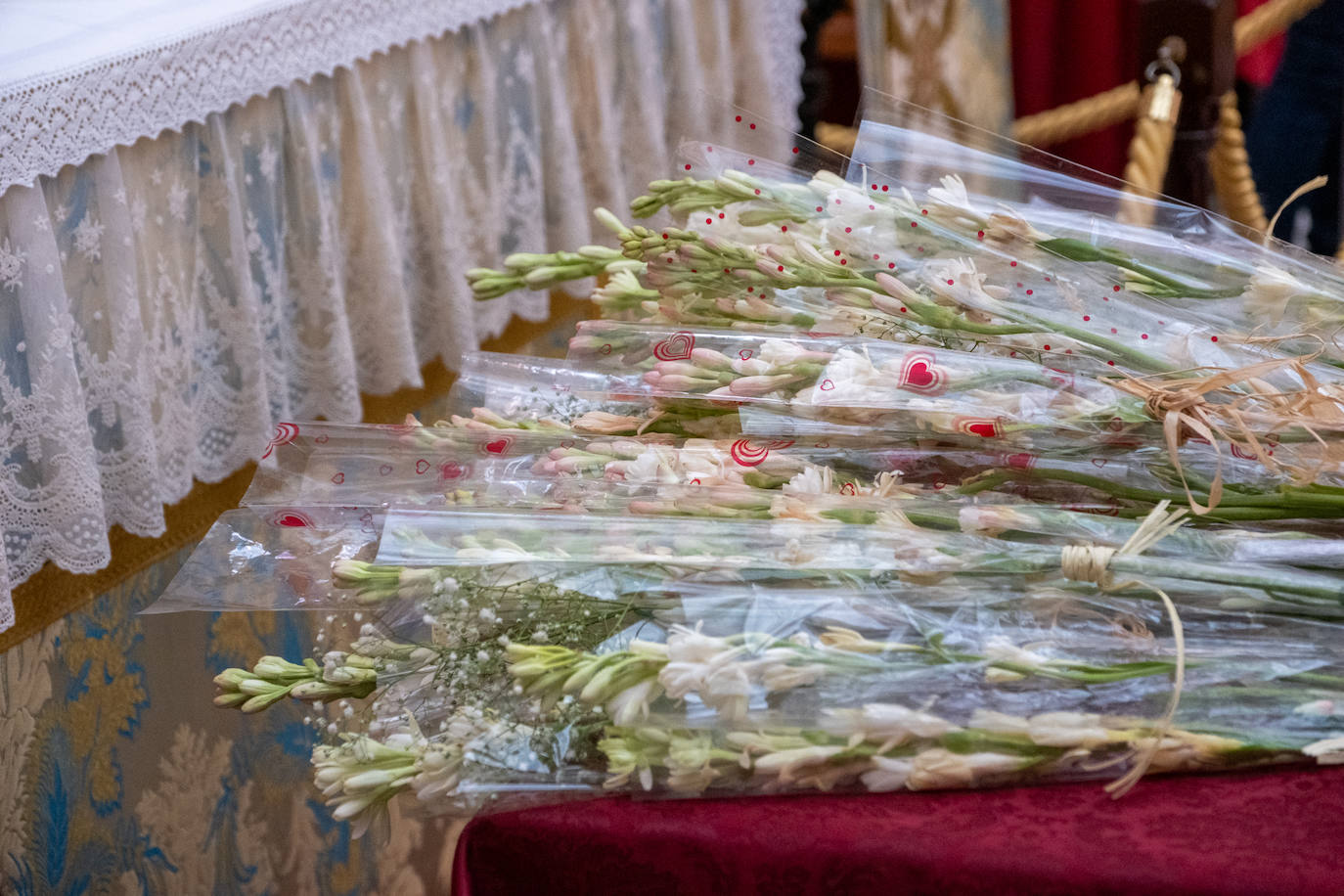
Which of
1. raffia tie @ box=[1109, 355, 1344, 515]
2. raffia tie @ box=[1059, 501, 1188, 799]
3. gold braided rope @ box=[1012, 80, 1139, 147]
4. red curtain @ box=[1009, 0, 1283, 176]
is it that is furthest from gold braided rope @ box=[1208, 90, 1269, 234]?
red curtain @ box=[1009, 0, 1283, 176]

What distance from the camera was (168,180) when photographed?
4.81 ft

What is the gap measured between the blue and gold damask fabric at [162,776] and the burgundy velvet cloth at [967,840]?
1.07 metres

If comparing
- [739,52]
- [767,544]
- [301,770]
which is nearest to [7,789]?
[301,770]

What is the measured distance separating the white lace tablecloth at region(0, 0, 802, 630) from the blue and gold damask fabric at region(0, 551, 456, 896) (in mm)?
196

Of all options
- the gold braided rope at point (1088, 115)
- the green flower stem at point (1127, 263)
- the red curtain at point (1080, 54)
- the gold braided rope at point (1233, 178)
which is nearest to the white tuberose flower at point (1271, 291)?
the green flower stem at point (1127, 263)

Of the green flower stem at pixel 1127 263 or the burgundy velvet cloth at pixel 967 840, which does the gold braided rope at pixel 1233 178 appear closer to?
the green flower stem at pixel 1127 263

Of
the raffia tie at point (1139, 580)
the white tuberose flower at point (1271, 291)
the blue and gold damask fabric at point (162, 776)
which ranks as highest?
the white tuberose flower at point (1271, 291)

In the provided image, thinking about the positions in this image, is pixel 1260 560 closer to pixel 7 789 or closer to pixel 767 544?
pixel 767 544

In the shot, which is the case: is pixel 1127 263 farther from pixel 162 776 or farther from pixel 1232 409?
pixel 162 776

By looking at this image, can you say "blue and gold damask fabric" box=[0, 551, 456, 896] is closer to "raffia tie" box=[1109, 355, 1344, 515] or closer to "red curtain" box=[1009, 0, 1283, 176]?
"raffia tie" box=[1109, 355, 1344, 515]

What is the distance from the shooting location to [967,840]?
58 cm

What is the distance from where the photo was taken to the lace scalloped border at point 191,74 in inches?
48.9

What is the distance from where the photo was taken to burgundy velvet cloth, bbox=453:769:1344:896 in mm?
557

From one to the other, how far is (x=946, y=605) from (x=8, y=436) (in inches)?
44.2
